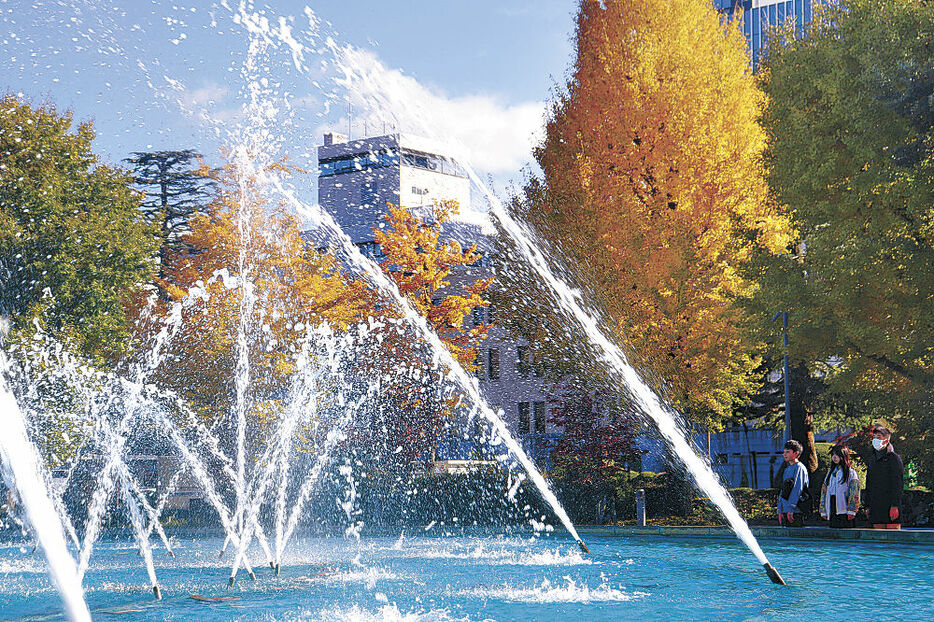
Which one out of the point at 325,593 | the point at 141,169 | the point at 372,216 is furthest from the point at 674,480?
the point at 372,216

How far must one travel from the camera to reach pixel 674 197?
2398 centimetres

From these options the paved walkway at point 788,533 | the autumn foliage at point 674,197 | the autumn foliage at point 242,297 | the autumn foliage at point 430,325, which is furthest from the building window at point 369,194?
the paved walkway at point 788,533

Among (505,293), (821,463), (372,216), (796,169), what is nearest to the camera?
(796,169)

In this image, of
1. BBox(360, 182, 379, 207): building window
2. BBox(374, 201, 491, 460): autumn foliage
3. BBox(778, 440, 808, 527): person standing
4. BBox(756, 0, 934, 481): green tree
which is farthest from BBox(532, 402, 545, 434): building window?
BBox(778, 440, 808, 527): person standing

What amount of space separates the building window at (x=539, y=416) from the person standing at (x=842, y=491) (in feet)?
120

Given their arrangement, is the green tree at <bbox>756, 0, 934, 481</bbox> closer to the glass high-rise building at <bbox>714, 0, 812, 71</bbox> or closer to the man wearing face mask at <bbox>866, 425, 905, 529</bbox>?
the man wearing face mask at <bbox>866, 425, 905, 529</bbox>

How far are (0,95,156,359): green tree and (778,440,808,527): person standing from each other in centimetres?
1963

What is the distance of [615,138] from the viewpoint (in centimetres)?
2448

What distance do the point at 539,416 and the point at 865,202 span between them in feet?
121

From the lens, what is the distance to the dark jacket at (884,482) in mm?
17438

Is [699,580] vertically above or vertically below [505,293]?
below

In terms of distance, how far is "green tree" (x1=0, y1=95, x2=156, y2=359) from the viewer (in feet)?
95.2

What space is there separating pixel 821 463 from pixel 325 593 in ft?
63.8

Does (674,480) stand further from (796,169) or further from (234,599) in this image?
(234,599)
